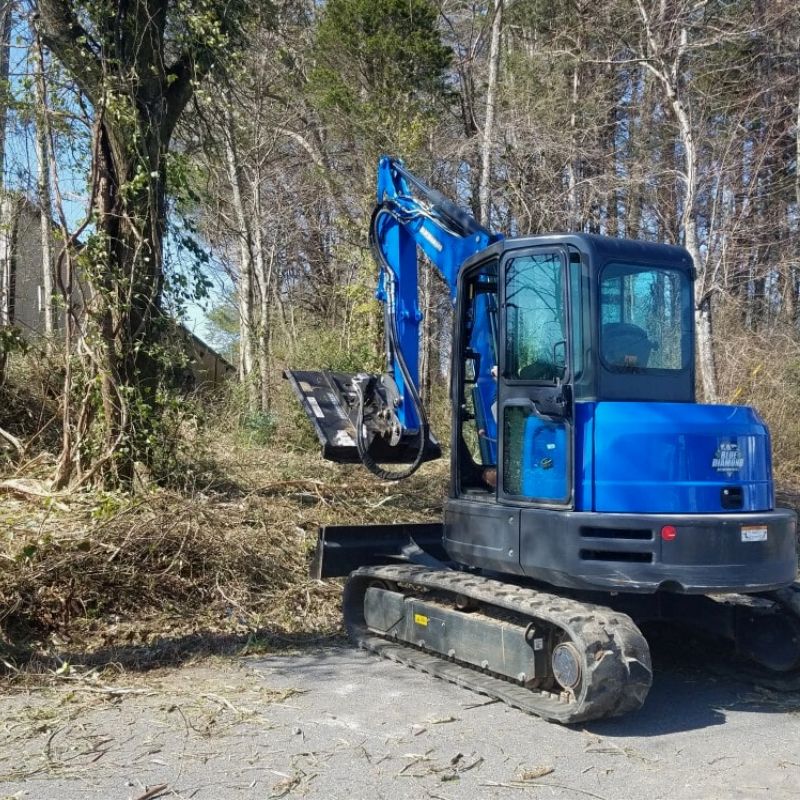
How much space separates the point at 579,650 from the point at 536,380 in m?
1.63

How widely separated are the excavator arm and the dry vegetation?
1.30 m

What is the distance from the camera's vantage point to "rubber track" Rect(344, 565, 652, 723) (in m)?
5.06

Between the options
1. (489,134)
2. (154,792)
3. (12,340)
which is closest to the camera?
(154,792)

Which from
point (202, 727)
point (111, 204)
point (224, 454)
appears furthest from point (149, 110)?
point (202, 727)

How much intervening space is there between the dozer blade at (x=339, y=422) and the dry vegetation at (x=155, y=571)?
1.29 meters

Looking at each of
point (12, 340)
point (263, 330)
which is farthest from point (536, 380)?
point (263, 330)

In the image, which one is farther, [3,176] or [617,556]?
[3,176]

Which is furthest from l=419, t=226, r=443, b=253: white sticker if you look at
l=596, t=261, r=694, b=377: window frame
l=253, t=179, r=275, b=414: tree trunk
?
l=253, t=179, r=275, b=414: tree trunk

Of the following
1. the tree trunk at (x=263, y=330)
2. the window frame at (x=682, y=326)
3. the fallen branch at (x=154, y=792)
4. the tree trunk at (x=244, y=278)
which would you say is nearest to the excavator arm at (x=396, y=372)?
the window frame at (x=682, y=326)

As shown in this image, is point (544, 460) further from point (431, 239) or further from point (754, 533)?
point (431, 239)

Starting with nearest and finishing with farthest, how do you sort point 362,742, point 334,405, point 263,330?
1. point 362,742
2. point 334,405
3. point 263,330

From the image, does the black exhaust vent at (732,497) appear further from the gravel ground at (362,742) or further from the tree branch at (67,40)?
the tree branch at (67,40)

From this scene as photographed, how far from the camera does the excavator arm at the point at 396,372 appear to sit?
7.30 metres

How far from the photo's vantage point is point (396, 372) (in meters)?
7.51
